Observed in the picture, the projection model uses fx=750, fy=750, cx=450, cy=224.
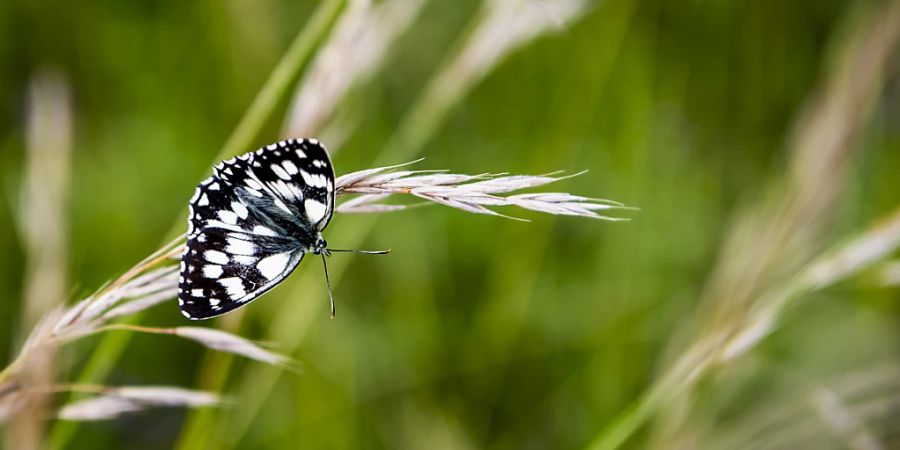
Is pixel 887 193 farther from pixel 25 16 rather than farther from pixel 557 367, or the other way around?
pixel 25 16

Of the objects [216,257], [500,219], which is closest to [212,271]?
[216,257]

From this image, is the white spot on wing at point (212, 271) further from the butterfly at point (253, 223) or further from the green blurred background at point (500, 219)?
the green blurred background at point (500, 219)

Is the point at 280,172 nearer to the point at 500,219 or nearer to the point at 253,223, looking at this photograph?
the point at 253,223

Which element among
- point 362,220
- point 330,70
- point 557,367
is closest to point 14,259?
point 362,220

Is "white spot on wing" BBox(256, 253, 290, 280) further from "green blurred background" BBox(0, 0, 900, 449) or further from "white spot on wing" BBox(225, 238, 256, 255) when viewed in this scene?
"green blurred background" BBox(0, 0, 900, 449)

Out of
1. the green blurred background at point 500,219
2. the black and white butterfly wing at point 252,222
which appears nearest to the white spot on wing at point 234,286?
the black and white butterfly wing at point 252,222

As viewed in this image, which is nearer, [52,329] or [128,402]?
[52,329]

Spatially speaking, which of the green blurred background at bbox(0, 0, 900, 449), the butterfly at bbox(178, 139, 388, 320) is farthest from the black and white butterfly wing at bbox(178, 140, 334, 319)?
the green blurred background at bbox(0, 0, 900, 449)
